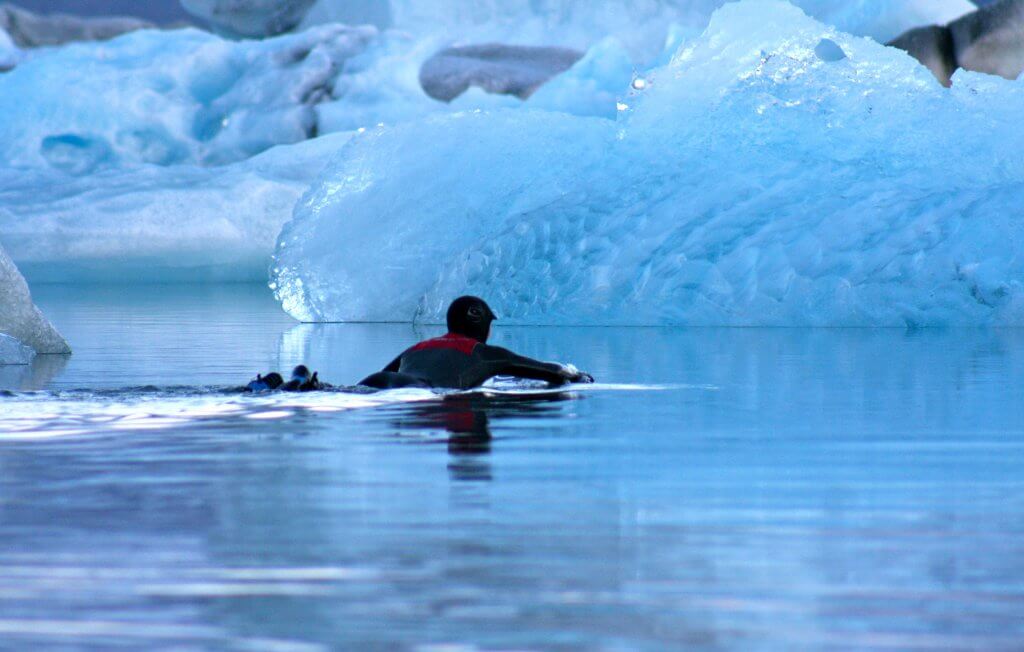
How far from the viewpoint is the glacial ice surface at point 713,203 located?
11039 mm

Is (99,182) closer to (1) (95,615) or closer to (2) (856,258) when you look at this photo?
(2) (856,258)

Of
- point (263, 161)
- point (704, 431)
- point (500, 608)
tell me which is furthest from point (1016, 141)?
point (263, 161)

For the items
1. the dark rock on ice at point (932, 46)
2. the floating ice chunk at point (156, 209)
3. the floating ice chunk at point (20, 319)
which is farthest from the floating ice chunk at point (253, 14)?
the floating ice chunk at point (20, 319)

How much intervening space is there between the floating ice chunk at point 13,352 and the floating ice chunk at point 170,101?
1812cm

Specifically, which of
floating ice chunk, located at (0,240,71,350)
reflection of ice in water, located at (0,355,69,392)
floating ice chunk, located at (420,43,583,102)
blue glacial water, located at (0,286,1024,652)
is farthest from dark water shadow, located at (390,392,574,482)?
floating ice chunk, located at (420,43,583,102)

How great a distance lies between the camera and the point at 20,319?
8664 millimetres

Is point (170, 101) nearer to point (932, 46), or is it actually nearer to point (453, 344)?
point (932, 46)

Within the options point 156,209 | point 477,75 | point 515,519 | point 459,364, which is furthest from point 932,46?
point 515,519

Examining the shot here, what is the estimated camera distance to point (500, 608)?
2.04 m

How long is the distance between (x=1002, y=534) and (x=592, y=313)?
Answer: 9.31 meters

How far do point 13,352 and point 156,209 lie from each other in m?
15.1

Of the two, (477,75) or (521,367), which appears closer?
(521,367)

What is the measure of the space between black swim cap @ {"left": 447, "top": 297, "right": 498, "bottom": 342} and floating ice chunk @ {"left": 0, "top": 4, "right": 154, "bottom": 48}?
1101 inches

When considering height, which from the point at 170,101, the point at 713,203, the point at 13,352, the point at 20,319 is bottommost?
the point at 13,352
